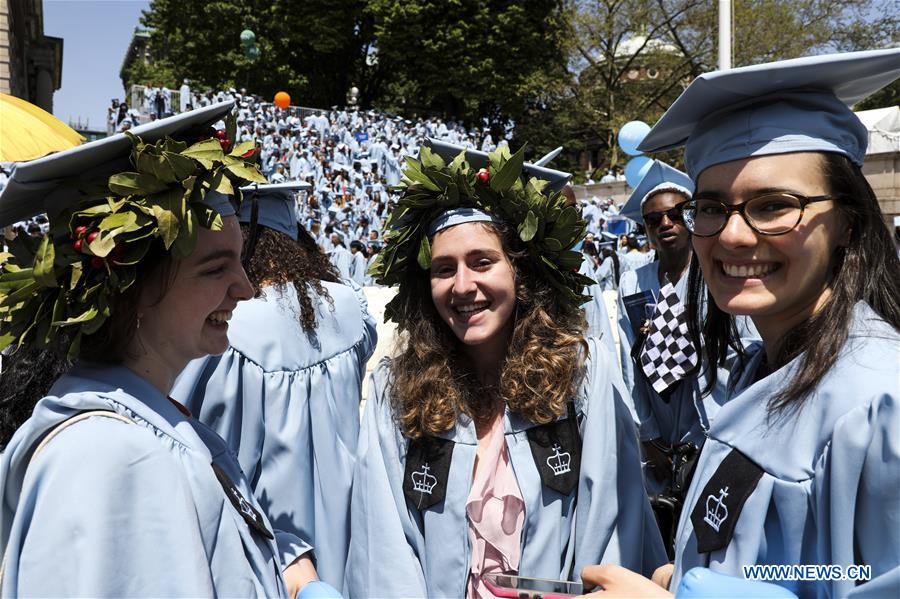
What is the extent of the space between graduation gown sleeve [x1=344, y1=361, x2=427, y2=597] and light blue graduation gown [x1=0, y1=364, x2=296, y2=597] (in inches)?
27.2

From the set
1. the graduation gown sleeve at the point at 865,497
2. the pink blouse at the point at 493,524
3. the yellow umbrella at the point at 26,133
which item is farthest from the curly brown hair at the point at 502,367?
the yellow umbrella at the point at 26,133

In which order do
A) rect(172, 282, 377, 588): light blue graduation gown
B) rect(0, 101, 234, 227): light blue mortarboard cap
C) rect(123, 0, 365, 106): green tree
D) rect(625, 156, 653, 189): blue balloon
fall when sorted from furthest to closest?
rect(123, 0, 365, 106): green tree → rect(625, 156, 653, 189): blue balloon → rect(172, 282, 377, 588): light blue graduation gown → rect(0, 101, 234, 227): light blue mortarboard cap

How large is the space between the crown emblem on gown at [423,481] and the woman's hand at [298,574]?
41cm

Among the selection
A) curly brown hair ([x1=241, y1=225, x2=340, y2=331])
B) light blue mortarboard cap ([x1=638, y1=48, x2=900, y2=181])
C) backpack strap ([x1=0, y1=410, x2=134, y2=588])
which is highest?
light blue mortarboard cap ([x1=638, y1=48, x2=900, y2=181])

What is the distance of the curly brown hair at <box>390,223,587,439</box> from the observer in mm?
2652

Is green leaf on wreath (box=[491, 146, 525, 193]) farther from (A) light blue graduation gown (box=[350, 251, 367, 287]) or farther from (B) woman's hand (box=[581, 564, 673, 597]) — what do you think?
(A) light blue graduation gown (box=[350, 251, 367, 287])

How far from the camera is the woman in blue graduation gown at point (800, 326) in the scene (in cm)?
152

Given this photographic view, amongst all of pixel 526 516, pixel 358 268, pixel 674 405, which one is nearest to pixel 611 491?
pixel 526 516

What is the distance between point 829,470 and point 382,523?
4.64ft

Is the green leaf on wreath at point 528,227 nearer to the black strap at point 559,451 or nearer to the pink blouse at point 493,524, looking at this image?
the black strap at point 559,451

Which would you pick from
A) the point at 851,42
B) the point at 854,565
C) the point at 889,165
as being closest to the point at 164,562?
the point at 854,565

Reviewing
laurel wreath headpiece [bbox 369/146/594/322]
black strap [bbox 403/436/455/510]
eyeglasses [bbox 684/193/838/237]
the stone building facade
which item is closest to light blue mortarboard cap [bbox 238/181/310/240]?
laurel wreath headpiece [bbox 369/146/594/322]

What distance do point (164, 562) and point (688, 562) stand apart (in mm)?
1188

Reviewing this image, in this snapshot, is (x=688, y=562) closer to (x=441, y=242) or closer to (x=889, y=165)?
(x=441, y=242)
